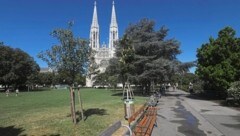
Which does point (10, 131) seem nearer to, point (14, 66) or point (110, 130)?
point (110, 130)

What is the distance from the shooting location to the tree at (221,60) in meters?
29.8

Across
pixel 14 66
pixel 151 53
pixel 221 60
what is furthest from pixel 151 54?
pixel 14 66

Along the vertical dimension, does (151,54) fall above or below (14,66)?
below

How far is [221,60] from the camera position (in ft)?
105

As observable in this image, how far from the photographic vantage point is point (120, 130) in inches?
435

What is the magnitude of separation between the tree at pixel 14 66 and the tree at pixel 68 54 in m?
58.2

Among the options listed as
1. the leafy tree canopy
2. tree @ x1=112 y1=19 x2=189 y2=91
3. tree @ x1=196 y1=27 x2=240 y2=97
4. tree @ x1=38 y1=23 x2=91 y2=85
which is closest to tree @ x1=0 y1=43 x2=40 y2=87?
the leafy tree canopy

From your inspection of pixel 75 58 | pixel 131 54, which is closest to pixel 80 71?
pixel 75 58

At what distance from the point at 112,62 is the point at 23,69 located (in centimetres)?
4224

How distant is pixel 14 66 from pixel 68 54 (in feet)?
201

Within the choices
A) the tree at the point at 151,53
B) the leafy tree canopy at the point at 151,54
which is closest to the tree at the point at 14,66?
the leafy tree canopy at the point at 151,54

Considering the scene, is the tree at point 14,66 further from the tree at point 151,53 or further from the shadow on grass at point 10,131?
the shadow on grass at point 10,131

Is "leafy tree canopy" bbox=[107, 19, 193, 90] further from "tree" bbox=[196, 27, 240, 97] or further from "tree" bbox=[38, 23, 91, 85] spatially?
"tree" bbox=[38, 23, 91, 85]

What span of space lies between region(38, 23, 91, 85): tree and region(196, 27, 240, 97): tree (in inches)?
818
